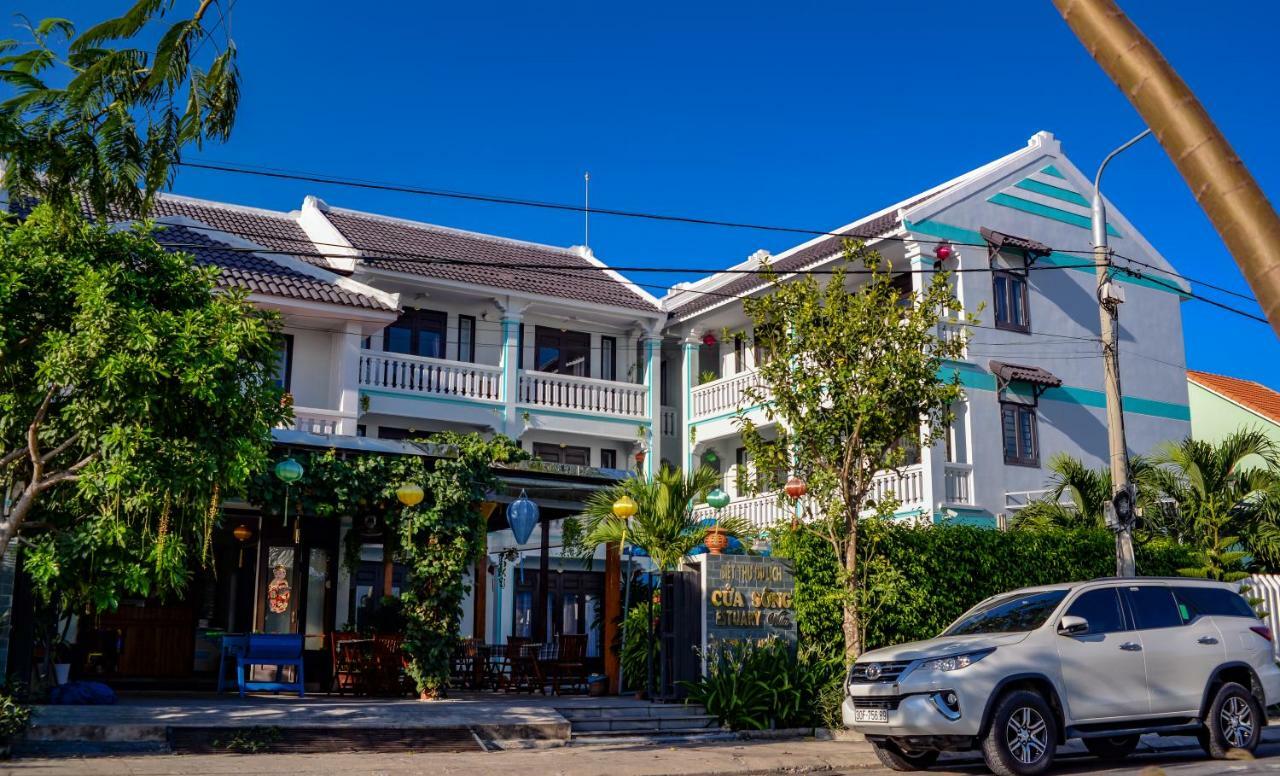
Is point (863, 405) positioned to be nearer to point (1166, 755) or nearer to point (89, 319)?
point (1166, 755)

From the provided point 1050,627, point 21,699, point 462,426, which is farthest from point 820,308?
point 462,426

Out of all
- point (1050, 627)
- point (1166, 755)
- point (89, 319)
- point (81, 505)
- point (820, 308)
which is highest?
point (820, 308)

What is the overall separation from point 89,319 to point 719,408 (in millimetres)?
19478

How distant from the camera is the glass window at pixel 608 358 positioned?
95.7ft

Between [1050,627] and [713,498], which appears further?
[713,498]

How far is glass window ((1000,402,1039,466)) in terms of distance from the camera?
25078mm

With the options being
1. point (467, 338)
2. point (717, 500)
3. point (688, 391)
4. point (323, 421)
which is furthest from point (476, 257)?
point (717, 500)

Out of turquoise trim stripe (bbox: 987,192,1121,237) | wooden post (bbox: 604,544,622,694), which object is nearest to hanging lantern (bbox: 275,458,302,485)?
wooden post (bbox: 604,544,622,694)

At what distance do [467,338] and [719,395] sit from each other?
19.7 feet

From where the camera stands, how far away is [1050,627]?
1140 centimetres

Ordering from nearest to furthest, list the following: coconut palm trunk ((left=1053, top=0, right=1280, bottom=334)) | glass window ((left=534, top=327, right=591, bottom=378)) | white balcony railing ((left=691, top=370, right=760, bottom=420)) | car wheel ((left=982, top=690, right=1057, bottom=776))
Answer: coconut palm trunk ((left=1053, top=0, right=1280, bottom=334))
car wheel ((left=982, top=690, right=1057, bottom=776))
white balcony railing ((left=691, top=370, right=760, bottom=420))
glass window ((left=534, top=327, right=591, bottom=378))

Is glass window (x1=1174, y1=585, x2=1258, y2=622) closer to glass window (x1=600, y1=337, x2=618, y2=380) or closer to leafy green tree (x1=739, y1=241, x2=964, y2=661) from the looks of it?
leafy green tree (x1=739, y1=241, x2=964, y2=661)

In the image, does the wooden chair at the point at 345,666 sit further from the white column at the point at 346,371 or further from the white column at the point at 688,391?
the white column at the point at 688,391

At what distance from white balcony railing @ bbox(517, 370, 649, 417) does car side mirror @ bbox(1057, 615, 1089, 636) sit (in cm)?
1677
